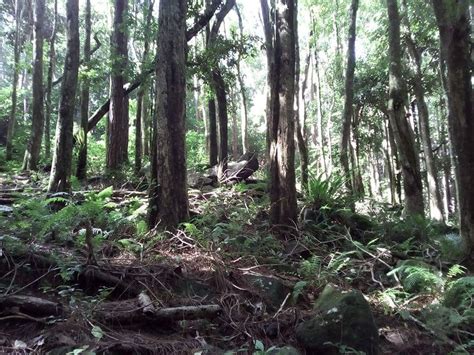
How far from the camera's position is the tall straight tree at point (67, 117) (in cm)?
870

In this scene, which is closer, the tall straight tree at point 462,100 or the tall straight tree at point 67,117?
the tall straight tree at point 462,100

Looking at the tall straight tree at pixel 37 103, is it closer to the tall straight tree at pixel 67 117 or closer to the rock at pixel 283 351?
the tall straight tree at pixel 67 117

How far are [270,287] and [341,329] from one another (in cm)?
135

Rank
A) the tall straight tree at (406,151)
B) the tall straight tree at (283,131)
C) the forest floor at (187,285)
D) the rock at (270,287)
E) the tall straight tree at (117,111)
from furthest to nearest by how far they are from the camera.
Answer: the tall straight tree at (117,111)
the tall straight tree at (406,151)
the tall straight tree at (283,131)
the rock at (270,287)
the forest floor at (187,285)

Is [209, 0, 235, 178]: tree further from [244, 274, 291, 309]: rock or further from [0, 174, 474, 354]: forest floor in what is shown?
[244, 274, 291, 309]: rock

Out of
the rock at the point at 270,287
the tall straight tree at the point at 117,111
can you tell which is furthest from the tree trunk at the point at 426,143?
the rock at the point at 270,287

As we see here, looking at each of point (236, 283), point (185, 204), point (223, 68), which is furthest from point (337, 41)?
point (236, 283)

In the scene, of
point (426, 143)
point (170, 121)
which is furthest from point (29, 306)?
point (426, 143)

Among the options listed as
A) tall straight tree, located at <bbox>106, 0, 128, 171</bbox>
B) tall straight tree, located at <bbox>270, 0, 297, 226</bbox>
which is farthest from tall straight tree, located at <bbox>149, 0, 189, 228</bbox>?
tall straight tree, located at <bbox>106, 0, 128, 171</bbox>

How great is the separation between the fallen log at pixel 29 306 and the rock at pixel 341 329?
7.71 ft

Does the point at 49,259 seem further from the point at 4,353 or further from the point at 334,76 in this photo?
the point at 334,76

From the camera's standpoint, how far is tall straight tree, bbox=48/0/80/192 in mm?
8695

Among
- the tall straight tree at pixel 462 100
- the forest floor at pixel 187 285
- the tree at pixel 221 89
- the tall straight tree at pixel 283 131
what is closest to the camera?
the forest floor at pixel 187 285

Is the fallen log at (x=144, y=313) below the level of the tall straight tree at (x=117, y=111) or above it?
below
